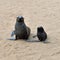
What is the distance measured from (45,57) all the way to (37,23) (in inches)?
91.2

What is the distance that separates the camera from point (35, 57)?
552cm

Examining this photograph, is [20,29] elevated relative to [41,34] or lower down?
elevated

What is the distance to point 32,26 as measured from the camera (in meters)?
7.44

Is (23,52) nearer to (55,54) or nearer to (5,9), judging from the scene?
(55,54)

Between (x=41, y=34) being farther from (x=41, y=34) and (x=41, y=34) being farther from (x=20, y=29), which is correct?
(x=20, y=29)

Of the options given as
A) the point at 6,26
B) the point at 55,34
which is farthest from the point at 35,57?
the point at 6,26

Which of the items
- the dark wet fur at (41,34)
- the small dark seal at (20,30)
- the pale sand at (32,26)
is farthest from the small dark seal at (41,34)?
the small dark seal at (20,30)

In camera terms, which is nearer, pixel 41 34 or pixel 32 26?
pixel 41 34

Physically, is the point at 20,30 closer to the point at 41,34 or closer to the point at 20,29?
the point at 20,29

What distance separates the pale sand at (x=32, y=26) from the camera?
5664mm

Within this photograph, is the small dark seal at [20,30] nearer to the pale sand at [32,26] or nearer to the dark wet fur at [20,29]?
the dark wet fur at [20,29]

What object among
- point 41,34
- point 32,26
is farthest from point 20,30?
point 32,26

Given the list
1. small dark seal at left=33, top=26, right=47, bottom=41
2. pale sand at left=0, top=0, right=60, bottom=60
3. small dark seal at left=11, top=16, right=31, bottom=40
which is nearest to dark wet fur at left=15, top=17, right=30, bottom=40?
small dark seal at left=11, top=16, right=31, bottom=40

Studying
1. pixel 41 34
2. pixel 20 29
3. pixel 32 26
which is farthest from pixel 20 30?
pixel 32 26
